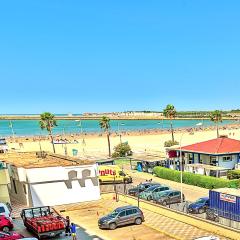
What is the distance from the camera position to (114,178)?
47438mm

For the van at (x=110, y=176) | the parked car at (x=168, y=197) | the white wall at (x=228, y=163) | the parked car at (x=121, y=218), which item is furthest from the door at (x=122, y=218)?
the white wall at (x=228, y=163)

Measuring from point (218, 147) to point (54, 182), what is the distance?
2361 centimetres

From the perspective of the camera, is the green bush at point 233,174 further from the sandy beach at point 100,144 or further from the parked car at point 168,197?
the sandy beach at point 100,144

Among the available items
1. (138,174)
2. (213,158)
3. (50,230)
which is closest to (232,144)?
(213,158)

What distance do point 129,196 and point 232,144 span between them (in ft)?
66.8

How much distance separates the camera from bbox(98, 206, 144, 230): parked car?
98.6 ft

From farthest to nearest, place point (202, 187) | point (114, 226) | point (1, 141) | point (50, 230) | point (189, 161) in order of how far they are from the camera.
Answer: point (1, 141), point (189, 161), point (202, 187), point (114, 226), point (50, 230)

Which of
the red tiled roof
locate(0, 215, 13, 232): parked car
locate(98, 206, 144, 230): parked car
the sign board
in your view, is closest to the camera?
locate(0, 215, 13, 232): parked car

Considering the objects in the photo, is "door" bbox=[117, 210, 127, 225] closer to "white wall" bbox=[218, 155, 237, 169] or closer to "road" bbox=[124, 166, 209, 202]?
"road" bbox=[124, 166, 209, 202]

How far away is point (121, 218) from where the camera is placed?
30484 mm

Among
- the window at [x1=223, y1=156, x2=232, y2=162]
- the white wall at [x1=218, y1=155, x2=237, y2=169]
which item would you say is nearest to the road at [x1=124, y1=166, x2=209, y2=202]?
the white wall at [x1=218, y1=155, x2=237, y2=169]

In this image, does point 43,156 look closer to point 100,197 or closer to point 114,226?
point 100,197

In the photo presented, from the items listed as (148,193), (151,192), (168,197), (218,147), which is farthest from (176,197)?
(218,147)

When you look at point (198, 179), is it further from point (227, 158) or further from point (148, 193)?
point (148, 193)
